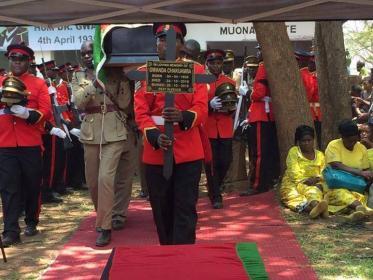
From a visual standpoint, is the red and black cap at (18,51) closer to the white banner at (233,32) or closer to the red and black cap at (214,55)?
the red and black cap at (214,55)

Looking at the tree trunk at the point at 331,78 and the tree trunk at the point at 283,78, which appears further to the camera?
the tree trunk at the point at 331,78

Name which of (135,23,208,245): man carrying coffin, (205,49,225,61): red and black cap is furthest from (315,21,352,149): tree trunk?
(135,23,208,245): man carrying coffin

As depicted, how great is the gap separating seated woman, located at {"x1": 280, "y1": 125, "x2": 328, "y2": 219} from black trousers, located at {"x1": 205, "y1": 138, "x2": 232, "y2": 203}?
798 millimetres

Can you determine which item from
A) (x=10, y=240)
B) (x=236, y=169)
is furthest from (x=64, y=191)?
(x=10, y=240)

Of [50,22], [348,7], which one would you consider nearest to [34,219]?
[50,22]

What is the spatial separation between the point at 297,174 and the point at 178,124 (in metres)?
3.03

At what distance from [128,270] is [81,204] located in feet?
20.1

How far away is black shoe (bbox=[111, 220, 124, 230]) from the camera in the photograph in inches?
276

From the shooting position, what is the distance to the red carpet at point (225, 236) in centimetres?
551

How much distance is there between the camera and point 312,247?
6078 millimetres

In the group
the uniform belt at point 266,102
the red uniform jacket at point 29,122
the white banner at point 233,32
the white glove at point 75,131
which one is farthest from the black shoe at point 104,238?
the white banner at point 233,32

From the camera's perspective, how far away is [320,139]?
9555 millimetres

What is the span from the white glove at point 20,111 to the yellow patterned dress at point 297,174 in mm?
3171

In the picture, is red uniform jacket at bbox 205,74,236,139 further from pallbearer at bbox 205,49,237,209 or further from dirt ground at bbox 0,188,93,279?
dirt ground at bbox 0,188,93,279
